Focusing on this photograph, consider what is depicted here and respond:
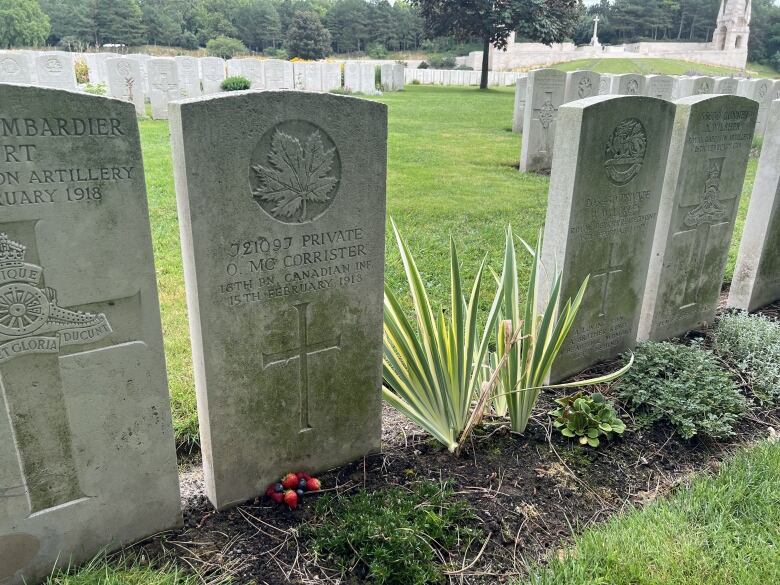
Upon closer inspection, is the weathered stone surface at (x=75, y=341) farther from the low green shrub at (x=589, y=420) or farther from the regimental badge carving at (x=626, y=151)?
the regimental badge carving at (x=626, y=151)

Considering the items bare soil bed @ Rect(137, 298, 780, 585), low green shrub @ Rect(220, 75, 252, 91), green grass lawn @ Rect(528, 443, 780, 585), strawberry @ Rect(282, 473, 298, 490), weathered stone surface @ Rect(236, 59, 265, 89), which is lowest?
bare soil bed @ Rect(137, 298, 780, 585)

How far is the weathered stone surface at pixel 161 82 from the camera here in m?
15.1

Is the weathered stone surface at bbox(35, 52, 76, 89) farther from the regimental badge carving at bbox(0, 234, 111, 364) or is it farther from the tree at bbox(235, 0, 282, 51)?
the tree at bbox(235, 0, 282, 51)

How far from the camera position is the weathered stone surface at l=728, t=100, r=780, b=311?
4523mm

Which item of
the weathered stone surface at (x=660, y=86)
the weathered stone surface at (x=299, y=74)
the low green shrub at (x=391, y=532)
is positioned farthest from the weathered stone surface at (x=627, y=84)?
the weathered stone surface at (x=299, y=74)

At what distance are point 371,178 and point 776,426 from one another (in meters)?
2.76

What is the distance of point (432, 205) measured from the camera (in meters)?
7.66

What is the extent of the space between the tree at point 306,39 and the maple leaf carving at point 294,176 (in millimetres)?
50801

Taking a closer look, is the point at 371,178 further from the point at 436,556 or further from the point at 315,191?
the point at 436,556

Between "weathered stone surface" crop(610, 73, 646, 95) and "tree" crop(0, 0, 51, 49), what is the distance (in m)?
52.7

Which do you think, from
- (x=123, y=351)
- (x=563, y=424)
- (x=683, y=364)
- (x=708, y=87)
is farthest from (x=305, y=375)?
(x=708, y=87)

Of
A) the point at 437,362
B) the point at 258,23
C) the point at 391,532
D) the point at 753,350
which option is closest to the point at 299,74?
the point at 753,350

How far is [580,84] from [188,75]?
11.3 metres

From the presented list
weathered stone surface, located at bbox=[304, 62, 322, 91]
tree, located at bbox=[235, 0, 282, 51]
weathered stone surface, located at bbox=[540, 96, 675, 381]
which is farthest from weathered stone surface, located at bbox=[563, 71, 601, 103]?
tree, located at bbox=[235, 0, 282, 51]
